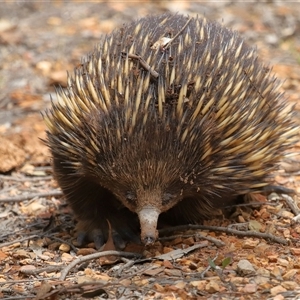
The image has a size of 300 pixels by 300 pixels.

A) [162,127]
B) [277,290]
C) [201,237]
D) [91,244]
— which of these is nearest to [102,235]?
[91,244]

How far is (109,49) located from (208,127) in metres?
0.81

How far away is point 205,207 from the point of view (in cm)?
406

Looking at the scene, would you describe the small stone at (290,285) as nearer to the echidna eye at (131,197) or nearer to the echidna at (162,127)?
the echidna at (162,127)

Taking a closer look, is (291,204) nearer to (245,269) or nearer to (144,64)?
(245,269)

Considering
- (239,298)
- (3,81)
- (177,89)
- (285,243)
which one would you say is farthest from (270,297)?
(3,81)

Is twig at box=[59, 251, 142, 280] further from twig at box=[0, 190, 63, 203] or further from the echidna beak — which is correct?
twig at box=[0, 190, 63, 203]

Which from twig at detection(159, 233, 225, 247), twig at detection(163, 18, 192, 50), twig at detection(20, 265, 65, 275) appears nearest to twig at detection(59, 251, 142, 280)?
twig at detection(20, 265, 65, 275)

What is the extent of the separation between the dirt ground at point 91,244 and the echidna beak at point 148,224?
0.23m

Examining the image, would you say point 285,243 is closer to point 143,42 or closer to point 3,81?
point 143,42

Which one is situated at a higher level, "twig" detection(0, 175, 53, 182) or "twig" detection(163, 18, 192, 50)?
"twig" detection(163, 18, 192, 50)

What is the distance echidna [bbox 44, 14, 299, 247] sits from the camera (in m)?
3.46

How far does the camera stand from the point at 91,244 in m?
4.23

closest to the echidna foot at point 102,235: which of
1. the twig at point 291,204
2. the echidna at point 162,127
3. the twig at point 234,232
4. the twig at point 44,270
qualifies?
the echidna at point 162,127

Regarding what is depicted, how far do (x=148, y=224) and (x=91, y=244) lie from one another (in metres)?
0.88
